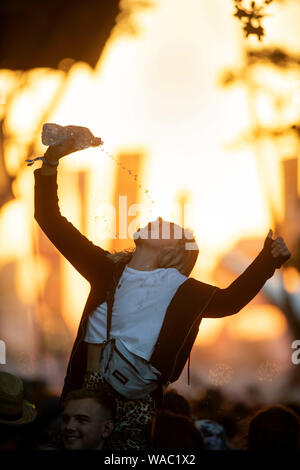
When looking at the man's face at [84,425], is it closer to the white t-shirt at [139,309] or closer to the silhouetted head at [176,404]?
the white t-shirt at [139,309]

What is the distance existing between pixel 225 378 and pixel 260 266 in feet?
10.4

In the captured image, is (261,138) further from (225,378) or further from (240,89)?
(225,378)

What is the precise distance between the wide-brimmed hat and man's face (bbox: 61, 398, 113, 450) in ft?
0.87

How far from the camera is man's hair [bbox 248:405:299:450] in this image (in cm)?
238

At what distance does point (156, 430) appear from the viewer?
2373 millimetres

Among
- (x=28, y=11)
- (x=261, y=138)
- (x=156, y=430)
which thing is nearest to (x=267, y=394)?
(x=261, y=138)

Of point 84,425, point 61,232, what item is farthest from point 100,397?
point 61,232

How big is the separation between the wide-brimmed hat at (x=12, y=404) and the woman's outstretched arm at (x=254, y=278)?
0.78 metres

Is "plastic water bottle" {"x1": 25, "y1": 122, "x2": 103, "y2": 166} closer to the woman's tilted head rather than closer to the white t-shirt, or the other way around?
the woman's tilted head

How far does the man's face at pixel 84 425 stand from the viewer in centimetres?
201

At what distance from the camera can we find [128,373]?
2.21 metres

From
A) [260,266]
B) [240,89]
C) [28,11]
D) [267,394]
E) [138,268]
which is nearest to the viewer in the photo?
A: [260,266]

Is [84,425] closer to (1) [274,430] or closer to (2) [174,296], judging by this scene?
(2) [174,296]

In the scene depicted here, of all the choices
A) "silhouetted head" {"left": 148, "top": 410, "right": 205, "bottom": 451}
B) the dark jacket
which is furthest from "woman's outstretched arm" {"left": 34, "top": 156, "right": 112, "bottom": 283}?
"silhouetted head" {"left": 148, "top": 410, "right": 205, "bottom": 451}
